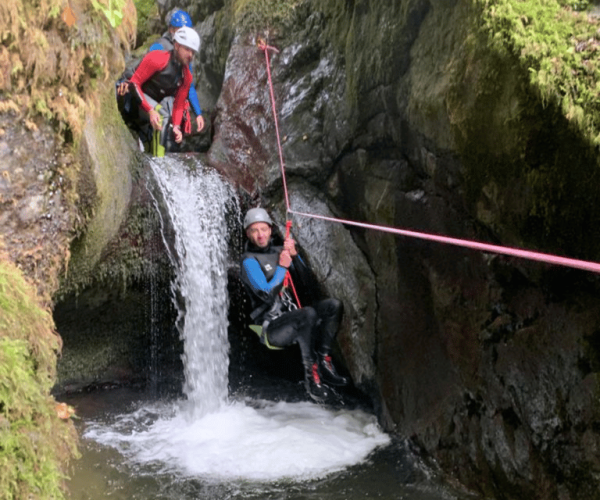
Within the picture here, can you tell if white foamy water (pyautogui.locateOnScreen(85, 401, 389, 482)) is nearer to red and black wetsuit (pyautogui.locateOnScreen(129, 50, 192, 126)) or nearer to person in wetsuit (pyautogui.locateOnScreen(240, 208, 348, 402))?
person in wetsuit (pyautogui.locateOnScreen(240, 208, 348, 402))

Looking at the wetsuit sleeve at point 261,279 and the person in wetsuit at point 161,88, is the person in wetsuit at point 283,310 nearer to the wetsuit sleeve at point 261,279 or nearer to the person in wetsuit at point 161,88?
the wetsuit sleeve at point 261,279

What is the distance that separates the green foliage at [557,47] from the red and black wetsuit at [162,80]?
4599 millimetres

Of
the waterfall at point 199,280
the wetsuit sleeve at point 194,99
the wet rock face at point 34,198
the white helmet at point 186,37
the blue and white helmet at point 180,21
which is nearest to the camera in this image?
the wet rock face at point 34,198

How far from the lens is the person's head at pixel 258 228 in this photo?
20.6ft

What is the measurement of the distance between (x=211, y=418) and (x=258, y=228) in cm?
200

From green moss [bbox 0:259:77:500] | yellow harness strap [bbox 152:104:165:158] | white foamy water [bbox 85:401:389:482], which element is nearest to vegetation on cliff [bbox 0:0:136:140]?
green moss [bbox 0:259:77:500]

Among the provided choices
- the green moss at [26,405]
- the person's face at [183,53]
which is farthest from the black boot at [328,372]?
the person's face at [183,53]

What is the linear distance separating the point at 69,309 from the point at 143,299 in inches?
32.0

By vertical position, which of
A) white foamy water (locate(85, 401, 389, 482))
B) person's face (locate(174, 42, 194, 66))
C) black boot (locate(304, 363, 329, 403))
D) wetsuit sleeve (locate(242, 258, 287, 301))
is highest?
person's face (locate(174, 42, 194, 66))

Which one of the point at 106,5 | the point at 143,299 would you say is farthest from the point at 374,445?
the point at 106,5

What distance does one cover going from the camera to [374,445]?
562 cm

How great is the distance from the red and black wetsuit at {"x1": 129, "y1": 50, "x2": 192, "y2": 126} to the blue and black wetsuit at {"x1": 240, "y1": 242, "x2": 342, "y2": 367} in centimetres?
249

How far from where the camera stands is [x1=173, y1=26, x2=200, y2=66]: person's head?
23.9ft

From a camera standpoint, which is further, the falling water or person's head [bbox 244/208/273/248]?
person's head [bbox 244/208/273/248]
